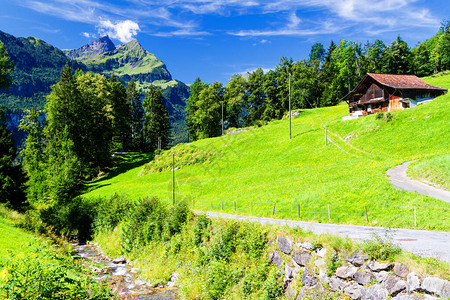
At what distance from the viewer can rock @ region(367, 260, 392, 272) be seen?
9172 millimetres

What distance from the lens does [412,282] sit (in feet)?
26.7

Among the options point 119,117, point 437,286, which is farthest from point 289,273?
point 119,117

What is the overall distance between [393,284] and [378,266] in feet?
2.52

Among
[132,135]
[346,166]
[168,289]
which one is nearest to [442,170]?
[346,166]

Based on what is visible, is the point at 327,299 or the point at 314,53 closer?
the point at 327,299

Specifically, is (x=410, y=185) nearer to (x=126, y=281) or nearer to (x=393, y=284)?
(x=393, y=284)

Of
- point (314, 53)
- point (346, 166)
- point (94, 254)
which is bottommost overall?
point (94, 254)

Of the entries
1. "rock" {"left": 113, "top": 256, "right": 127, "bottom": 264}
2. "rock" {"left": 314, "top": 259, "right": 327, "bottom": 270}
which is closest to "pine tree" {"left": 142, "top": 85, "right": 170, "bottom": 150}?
"rock" {"left": 113, "top": 256, "right": 127, "bottom": 264}

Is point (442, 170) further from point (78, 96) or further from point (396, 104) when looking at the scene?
point (78, 96)

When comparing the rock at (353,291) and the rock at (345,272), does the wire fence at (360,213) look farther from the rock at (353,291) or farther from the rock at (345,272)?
the rock at (353,291)

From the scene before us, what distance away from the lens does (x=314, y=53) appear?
424 ft

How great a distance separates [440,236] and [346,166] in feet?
62.3

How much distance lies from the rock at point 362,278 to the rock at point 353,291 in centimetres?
18

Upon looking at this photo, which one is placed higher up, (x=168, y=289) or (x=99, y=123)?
(x=99, y=123)
